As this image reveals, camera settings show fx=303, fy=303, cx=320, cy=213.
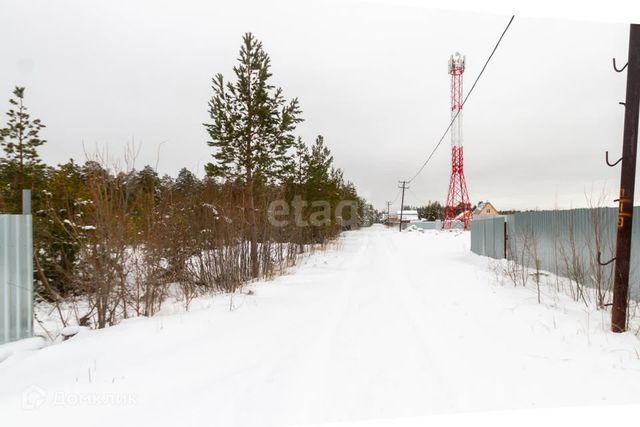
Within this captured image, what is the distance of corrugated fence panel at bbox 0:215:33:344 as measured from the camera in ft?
11.4

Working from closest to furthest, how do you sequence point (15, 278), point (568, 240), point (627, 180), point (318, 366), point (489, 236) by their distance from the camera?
point (318, 366) < point (15, 278) < point (627, 180) < point (568, 240) < point (489, 236)

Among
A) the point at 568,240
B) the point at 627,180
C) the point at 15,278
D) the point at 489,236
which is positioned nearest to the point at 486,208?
the point at 489,236

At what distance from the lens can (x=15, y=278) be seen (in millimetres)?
3533

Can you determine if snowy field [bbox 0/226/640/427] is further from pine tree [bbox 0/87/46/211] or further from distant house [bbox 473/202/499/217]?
distant house [bbox 473/202/499/217]

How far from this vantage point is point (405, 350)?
3.42 m

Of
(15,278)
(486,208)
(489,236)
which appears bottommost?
(489,236)

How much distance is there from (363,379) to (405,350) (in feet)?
2.89

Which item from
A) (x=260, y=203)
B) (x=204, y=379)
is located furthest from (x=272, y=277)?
(x=204, y=379)

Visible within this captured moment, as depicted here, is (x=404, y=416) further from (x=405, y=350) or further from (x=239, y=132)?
(x=239, y=132)

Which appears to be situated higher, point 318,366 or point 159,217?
point 159,217

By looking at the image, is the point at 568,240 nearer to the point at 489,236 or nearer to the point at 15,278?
the point at 489,236

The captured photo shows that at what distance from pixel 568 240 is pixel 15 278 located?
9966 millimetres

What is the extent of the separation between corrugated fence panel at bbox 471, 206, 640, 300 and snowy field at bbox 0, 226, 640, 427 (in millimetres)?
1216

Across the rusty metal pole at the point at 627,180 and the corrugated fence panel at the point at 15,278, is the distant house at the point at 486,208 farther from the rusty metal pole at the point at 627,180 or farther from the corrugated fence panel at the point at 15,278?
the corrugated fence panel at the point at 15,278
